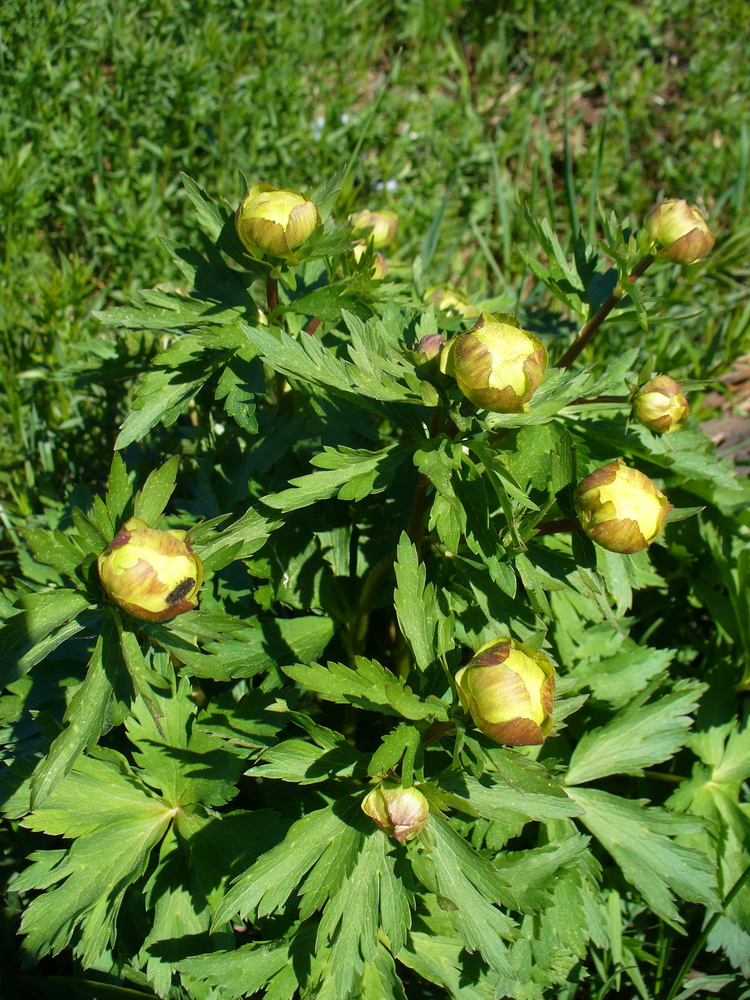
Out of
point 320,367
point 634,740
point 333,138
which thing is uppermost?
point 320,367

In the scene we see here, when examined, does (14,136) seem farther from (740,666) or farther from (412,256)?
Result: (740,666)

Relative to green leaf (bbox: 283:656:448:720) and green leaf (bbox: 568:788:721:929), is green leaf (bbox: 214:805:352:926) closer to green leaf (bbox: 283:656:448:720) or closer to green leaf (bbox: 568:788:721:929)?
green leaf (bbox: 283:656:448:720)

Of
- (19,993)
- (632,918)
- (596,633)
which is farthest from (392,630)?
(19,993)

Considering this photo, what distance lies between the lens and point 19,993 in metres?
1.87

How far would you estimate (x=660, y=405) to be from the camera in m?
1.71

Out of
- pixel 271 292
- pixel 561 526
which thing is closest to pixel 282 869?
pixel 561 526

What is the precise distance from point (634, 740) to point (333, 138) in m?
2.77

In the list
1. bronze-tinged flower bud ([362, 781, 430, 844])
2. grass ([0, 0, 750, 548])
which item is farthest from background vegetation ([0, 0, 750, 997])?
bronze-tinged flower bud ([362, 781, 430, 844])

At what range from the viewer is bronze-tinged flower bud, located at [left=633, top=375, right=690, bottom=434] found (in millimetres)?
1714

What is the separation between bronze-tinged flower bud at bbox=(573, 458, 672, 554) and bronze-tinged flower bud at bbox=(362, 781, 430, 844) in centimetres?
53

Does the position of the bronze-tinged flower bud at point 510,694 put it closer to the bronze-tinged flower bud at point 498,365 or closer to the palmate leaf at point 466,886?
the palmate leaf at point 466,886

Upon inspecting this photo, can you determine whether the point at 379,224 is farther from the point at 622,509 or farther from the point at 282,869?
the point at 282,869

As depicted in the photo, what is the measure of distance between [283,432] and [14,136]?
196 cm

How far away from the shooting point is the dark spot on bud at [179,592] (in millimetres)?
1272
